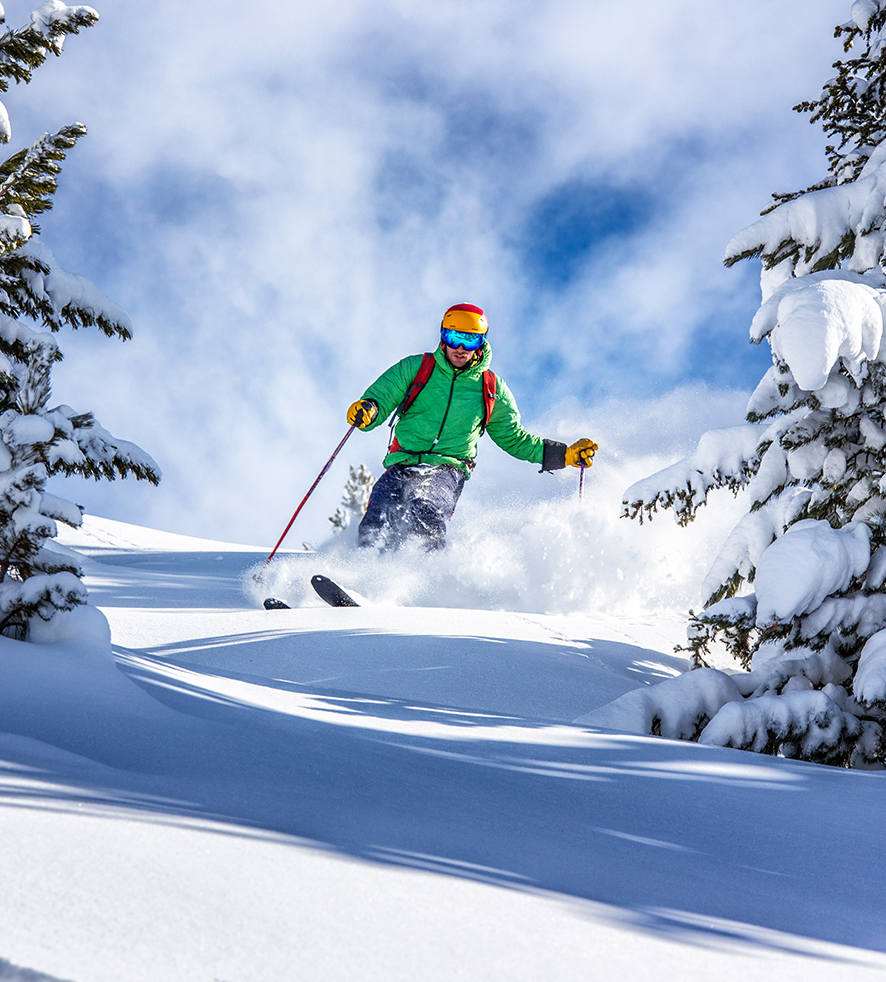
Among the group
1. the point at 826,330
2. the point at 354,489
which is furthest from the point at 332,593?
the point at 354,489

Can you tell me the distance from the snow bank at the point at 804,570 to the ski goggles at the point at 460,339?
16.0 ft

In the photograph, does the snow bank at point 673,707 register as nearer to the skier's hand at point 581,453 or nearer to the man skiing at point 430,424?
the man skiing at point 430,424

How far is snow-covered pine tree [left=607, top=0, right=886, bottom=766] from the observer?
3533 mm

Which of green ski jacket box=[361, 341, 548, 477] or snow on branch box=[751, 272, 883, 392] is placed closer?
snow on branch box=[751, 272, 883, 392]

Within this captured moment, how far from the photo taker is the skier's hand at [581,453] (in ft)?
28.3

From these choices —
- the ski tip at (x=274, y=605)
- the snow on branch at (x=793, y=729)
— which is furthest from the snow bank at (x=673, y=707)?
the ski tip at (x=274, y=605)

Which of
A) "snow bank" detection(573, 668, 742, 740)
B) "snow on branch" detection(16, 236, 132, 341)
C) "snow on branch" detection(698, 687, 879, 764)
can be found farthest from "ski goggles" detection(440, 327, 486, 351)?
"snow on branch" detection(698, 687, 879, 764)

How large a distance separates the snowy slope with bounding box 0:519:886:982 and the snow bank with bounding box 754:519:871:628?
2.77 ft

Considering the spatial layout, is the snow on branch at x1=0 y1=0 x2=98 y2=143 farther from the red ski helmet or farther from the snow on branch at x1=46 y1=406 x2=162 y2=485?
the red ski helmet

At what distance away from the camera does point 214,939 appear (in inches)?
34.5

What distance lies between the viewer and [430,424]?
27.0ft

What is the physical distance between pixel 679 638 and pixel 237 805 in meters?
6.29

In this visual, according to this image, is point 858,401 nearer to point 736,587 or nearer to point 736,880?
point 736,587

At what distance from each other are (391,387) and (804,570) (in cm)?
541
